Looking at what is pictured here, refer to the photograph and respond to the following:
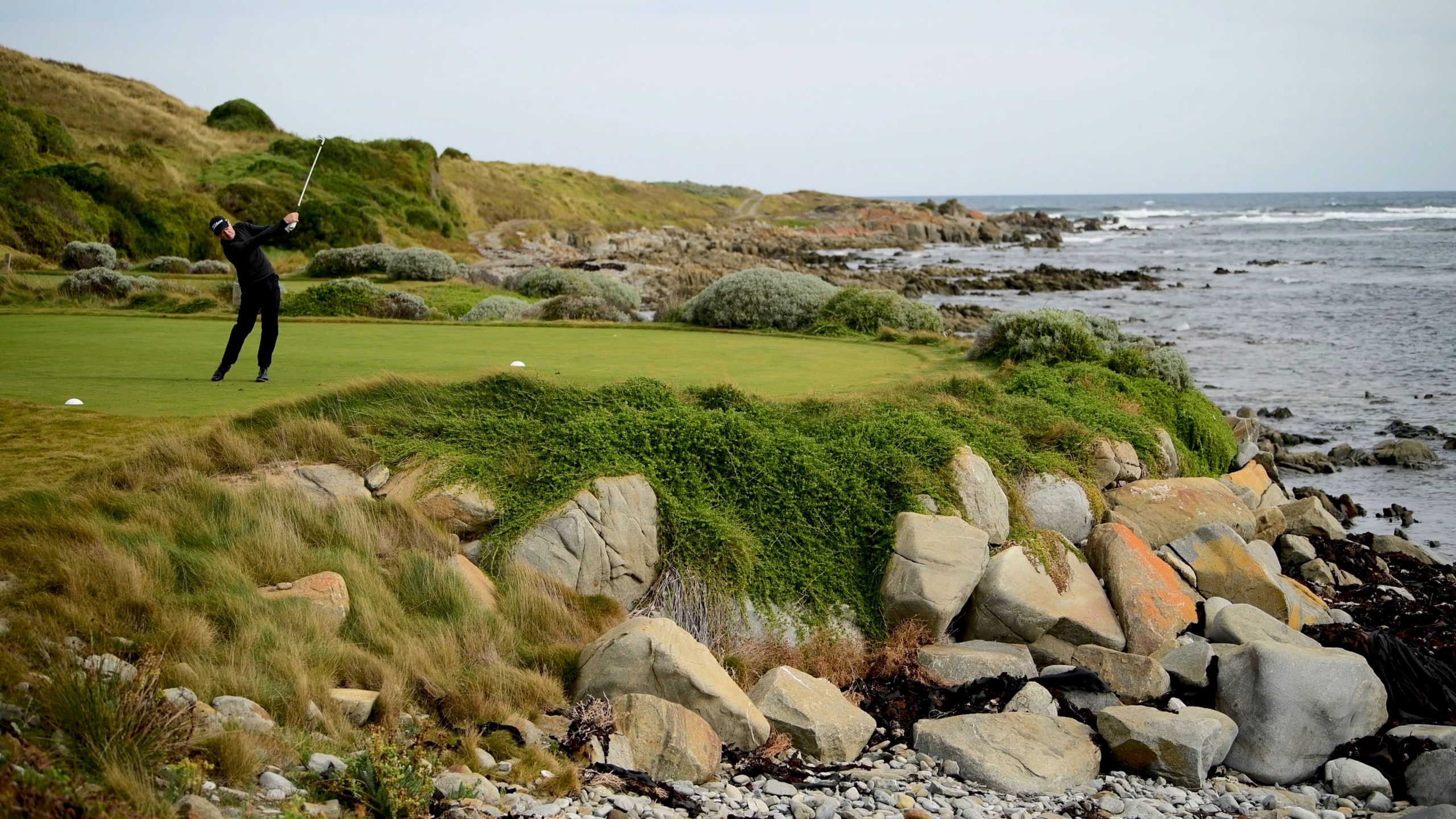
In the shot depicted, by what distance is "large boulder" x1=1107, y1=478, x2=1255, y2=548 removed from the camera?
10.6 metres

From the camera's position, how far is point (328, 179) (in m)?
Answer: 44.6

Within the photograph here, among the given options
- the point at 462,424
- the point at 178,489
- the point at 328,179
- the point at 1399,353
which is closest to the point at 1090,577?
the point at 462,424

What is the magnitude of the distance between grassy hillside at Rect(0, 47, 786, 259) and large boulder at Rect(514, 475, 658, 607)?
2399 cm

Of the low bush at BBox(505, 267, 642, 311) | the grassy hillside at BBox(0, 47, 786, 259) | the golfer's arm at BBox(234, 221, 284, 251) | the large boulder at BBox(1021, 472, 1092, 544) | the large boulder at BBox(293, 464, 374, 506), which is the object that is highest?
the grassy hillside at BBox(0, 47, 786, 259)

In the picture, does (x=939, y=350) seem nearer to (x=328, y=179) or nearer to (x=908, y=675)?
(x=908, y=675)

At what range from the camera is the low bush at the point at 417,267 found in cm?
2555

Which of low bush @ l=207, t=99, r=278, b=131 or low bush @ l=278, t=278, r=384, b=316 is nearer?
low bush @ l=278, t=278, r=384, b=316

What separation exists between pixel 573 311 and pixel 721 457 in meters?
10.9

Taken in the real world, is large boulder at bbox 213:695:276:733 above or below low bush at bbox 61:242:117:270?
below

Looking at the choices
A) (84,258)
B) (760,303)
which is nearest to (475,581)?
(760,303)

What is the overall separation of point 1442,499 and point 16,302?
21.8 m

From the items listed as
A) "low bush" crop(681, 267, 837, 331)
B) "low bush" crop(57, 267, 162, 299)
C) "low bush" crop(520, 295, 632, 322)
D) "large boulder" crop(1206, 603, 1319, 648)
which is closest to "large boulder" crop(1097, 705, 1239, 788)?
"large boulder" crop(1206, 603, 1319, 648)

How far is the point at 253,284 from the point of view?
34.7ft

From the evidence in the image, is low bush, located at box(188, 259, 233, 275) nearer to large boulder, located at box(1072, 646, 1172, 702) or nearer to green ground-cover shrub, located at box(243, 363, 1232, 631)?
green ground-cover shrub, located at box(243, 363, 1232, 631)
